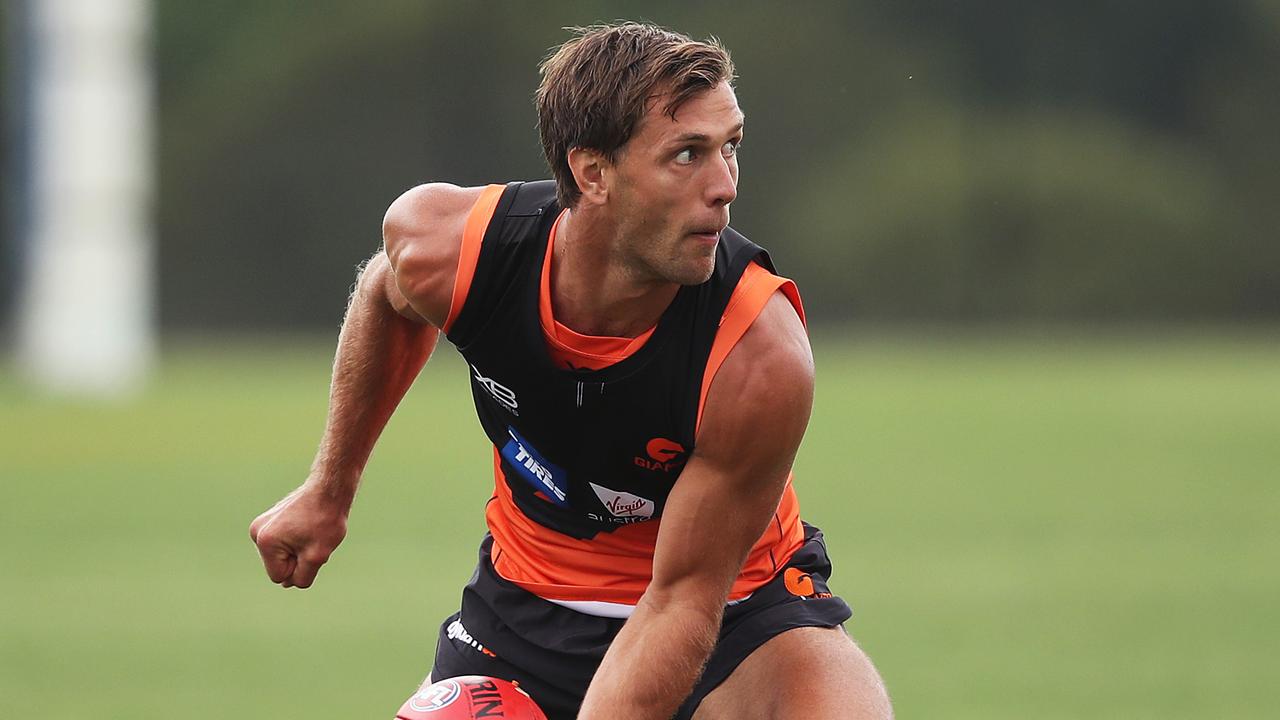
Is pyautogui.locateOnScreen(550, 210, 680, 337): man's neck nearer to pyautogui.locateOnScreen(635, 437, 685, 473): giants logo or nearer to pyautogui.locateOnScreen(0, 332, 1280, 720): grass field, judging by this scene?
pyautogui.locateOnScreen(635, 437, 685, 473): giants logo

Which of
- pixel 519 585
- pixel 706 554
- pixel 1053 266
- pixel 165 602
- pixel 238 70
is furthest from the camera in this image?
pixel 238 70

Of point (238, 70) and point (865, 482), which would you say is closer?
point (865, 482)

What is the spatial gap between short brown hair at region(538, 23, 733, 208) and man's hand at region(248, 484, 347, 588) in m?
1.24

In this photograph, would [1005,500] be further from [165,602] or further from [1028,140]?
[1028,140]

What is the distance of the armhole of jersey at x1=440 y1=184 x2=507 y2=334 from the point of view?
4996mm

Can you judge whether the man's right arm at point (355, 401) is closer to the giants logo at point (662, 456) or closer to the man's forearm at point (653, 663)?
the giants logo at point (662, 456)

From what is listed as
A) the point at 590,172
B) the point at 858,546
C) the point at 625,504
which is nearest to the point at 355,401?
the point at 625,504

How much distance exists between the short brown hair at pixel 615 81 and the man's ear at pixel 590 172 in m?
0.02

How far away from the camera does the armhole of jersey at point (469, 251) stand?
5.00m

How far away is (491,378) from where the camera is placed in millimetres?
5145

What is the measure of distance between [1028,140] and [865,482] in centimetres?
1793

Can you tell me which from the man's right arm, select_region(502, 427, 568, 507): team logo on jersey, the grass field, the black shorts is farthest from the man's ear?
the grass field

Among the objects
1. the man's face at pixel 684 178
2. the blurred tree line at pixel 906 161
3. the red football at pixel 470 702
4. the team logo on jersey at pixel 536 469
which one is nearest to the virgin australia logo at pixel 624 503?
the team logo on jersey at pixel 536 469

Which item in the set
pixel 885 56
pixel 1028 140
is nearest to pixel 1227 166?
pixel 1028 140
